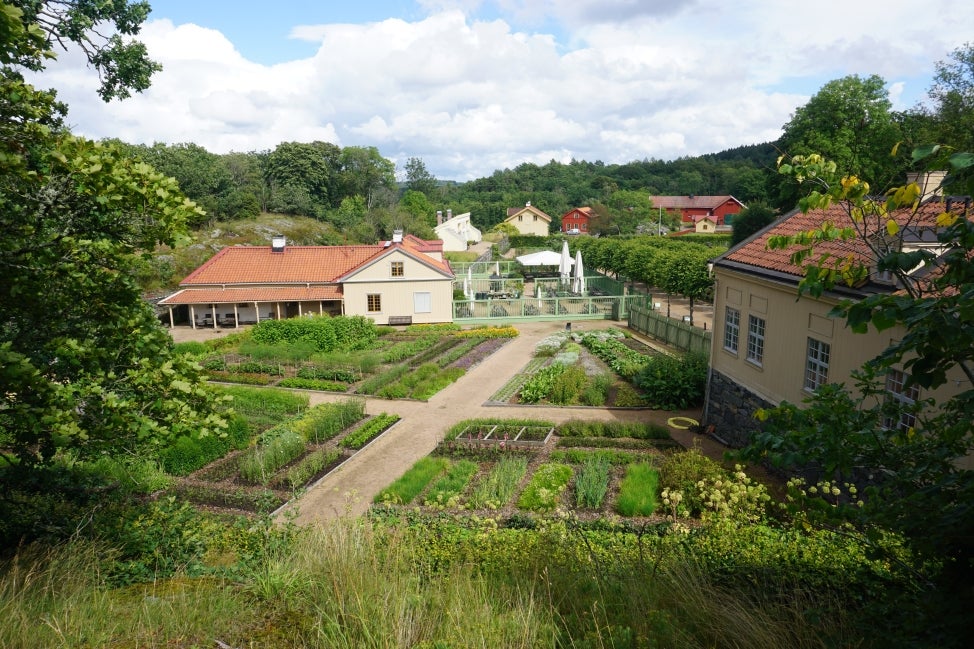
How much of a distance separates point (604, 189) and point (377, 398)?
10599 centimetres

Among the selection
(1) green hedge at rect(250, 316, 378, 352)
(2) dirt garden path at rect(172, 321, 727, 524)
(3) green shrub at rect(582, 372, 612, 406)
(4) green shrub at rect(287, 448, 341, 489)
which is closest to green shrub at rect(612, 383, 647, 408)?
(2) dirt garden path at rect(172, 321, 727, 524)

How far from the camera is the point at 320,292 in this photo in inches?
1181

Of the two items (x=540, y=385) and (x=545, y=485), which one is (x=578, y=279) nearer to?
(x=540, y=385)

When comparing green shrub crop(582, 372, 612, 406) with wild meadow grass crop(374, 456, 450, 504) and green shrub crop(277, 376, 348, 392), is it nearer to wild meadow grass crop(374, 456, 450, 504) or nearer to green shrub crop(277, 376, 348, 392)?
wild meadow grass crop(374, 456, 450, 504)

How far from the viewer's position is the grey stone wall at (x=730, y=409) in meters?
13.8

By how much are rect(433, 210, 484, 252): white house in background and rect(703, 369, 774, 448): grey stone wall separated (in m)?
Answer: 50.7

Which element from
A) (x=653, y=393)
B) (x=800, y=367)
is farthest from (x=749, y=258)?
(x=653, y=393)

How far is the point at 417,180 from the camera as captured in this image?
115000 millimetres

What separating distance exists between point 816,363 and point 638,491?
4.28 m

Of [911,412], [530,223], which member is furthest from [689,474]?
[530,223]

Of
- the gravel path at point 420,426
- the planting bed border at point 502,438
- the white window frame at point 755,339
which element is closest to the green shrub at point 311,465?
the gravel path at point 420,426

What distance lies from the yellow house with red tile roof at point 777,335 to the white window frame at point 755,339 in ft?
0.07

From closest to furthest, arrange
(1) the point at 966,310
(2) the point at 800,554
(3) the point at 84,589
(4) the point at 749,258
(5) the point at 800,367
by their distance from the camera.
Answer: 1. (1) the point at 966,310
2. (3) the point at 84,589
3. (2) the point at 800,554
4. (5) the point at 800,367
5. (4) the point at 749,258

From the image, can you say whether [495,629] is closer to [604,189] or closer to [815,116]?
[815,116]
